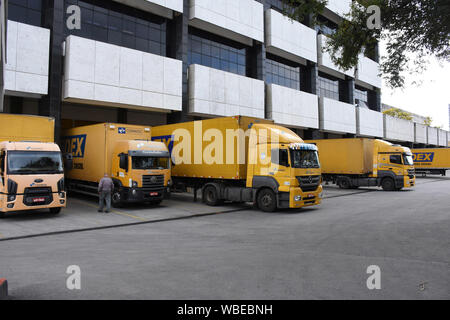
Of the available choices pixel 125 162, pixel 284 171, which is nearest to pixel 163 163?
pixel 125 162

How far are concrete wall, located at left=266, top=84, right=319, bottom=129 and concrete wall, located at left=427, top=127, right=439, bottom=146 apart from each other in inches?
1505

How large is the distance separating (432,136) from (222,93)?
176 ft

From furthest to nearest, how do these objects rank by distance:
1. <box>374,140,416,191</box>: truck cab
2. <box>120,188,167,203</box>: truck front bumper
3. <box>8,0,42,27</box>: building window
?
<box>374,140,416,191</box>: truck cab → <box>8,0,42,27</box>: building window → <box>120,188,167,203</box>: truck front bumper

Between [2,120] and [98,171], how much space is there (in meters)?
4.25

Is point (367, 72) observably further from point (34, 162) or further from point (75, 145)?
point (34, 162)

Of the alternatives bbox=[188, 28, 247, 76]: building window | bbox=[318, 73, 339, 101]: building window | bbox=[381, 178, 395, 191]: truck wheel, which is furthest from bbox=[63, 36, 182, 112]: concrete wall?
bbox=[318, 73, 339, 101]: building window

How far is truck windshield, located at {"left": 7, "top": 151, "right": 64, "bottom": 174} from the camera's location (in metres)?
11.4

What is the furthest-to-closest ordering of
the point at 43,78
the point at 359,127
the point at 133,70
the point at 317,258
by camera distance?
the point at 359,127, the point at 133,70, the point at 43,78, the point at 317,258

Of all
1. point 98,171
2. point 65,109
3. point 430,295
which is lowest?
point 430,295

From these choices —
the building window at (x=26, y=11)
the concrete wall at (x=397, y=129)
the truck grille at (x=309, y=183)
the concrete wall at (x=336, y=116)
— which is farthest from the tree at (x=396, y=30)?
the concrete wall at (x=397, y=129)

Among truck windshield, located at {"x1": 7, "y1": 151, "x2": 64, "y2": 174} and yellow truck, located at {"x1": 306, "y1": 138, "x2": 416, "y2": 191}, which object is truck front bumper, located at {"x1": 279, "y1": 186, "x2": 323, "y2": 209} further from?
yellow truck, located at {"x1": 306, "y1": 138, "x2": 416, "y2": 191}

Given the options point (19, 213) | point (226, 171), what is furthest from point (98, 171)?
point (226, 171)

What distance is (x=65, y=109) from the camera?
21.1m

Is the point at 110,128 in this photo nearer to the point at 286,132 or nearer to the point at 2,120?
the point at 2,120
